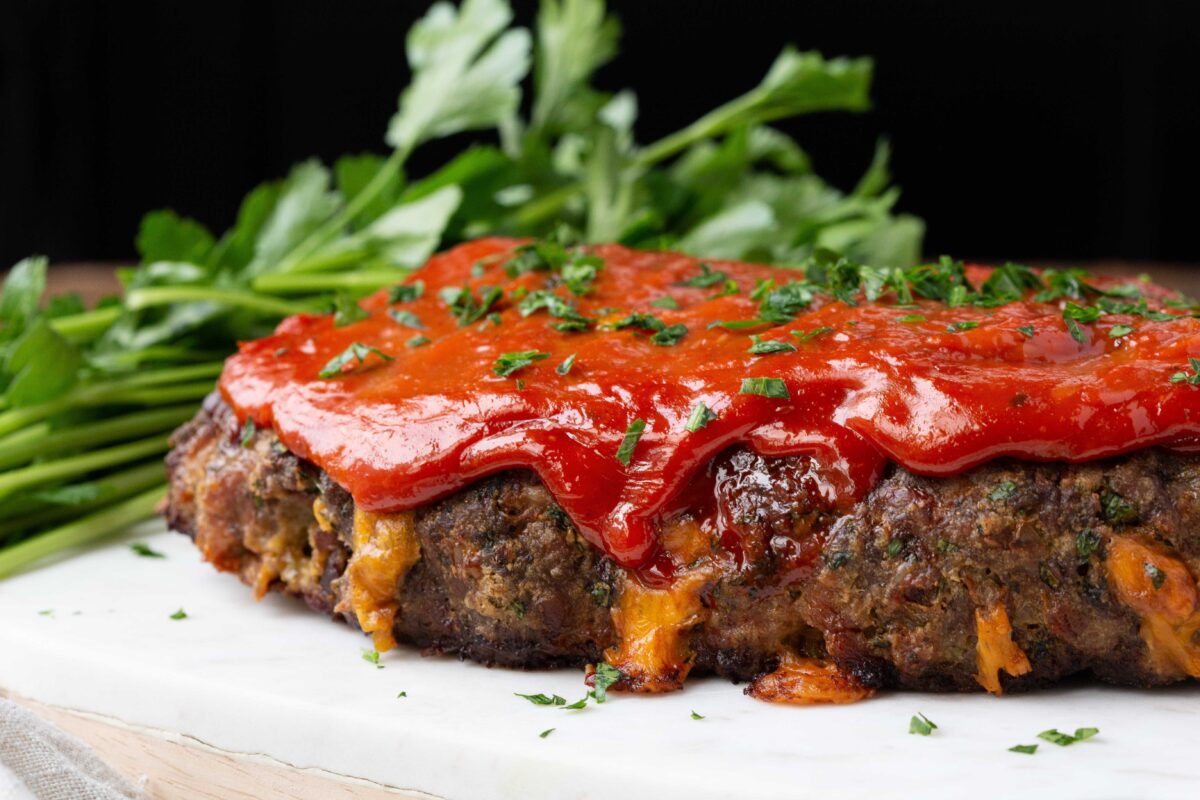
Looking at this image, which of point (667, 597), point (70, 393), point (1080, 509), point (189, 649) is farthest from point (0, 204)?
point (1080, 509)

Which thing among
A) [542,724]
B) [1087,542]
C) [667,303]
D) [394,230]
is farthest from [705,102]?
[542,724]

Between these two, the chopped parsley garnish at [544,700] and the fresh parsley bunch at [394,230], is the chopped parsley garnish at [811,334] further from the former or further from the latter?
the fresh parsley bunch at [394,230]

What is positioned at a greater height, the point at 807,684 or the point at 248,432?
the point at 248,432

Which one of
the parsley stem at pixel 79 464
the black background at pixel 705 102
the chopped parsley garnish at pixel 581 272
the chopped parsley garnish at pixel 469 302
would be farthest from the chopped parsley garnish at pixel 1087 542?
the black background at pixel 705 102

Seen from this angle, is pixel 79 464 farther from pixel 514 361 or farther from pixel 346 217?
pixel 514 361

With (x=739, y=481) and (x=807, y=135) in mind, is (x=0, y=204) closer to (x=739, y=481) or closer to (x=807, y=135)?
(x=807, y=135)
